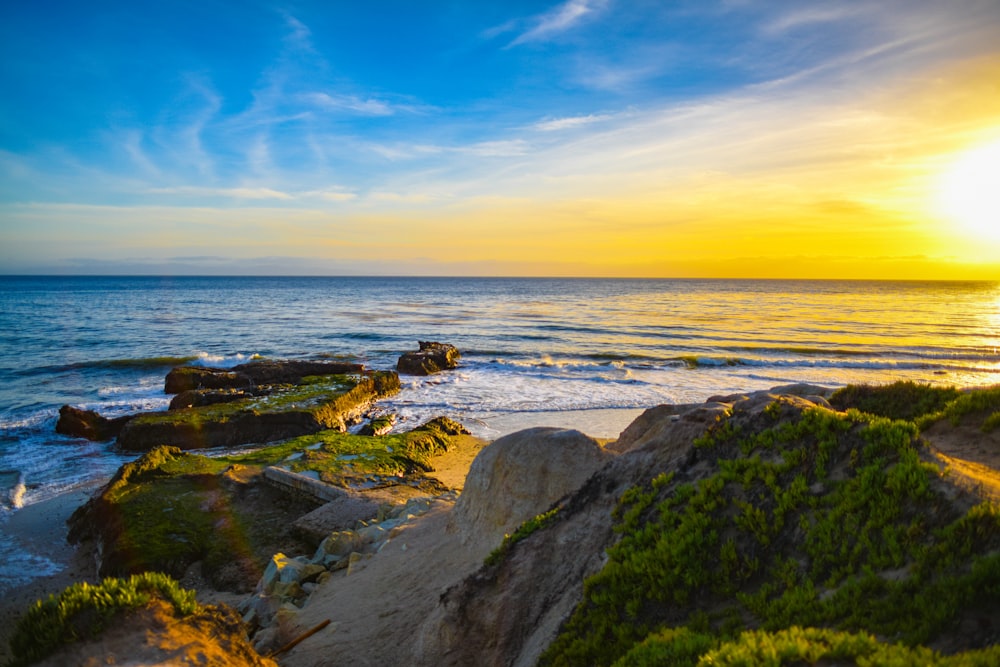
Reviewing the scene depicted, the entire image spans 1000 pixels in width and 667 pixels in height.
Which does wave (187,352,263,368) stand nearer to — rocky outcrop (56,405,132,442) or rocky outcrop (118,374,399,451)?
rocky outcrop (56,405,132,442)

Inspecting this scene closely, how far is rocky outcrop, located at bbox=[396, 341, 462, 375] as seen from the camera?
97.8 feet

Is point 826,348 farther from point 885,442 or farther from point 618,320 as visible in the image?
point 885,442

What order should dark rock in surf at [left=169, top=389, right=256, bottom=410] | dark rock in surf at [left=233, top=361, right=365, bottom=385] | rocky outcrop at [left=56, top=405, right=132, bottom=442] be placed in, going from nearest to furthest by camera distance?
rocky outcrop at [left=56, top=405, right=132, bottom=442] → dark rock in surf at [left=169, top=389, right=256, bottom=410] → dark rock in surf at [left=233, top=361, right=365, bottom=385]

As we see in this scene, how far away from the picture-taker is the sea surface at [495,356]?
66.9ft

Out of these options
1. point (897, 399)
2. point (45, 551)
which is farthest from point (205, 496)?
point (897, 399)

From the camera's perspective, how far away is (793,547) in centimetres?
406

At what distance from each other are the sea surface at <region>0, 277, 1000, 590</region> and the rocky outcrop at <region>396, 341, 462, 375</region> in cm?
114

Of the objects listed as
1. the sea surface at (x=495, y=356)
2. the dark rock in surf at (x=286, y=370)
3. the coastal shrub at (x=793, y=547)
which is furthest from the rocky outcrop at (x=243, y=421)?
the coastal shrub at (x=793, y=547)

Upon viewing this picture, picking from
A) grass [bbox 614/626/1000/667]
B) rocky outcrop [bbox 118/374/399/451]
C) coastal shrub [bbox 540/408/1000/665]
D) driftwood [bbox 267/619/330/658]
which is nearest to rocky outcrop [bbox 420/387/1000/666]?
coastal shrub [bbox 540/408/1000/665]

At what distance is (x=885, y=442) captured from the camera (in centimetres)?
425

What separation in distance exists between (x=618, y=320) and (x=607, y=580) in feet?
164

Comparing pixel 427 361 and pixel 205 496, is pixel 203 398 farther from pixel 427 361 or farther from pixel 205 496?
pixel 427 361

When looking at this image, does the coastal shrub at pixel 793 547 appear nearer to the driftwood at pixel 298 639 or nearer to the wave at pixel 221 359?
the driftwood at pixel 298 639

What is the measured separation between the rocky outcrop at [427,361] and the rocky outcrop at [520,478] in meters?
21.6
